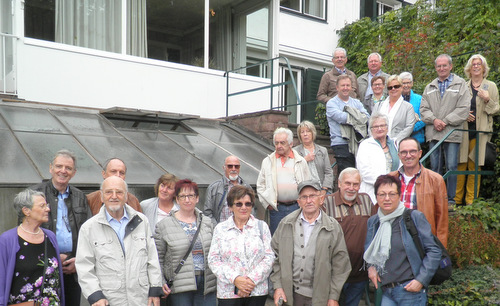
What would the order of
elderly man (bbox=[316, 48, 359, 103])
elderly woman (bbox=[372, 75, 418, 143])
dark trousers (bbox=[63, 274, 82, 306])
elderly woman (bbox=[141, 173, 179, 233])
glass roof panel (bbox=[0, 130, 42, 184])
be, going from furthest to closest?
elderly man (bbox=[316, 48, 359, 103])
elderly woman (bbox=[372, 75, 418, 143])
glass roof panel (bbox=[0, 130, 42, 184])
elderly woman (bbox=[141, 173, 179, 233])
dark trousers (bbox=[63, 274, 82, 306])

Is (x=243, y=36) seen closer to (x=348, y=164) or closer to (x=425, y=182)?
(x=348, y=164)

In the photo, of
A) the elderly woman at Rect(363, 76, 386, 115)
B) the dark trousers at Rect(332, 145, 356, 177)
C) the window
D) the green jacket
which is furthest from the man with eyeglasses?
the window

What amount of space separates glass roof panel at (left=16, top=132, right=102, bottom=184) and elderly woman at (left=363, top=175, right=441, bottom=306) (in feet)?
10.7

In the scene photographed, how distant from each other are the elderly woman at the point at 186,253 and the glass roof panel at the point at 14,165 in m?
1.85

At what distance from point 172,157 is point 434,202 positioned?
3789 mm

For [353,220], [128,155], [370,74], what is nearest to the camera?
[353,220]

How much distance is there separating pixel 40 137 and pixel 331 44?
33.9 ft

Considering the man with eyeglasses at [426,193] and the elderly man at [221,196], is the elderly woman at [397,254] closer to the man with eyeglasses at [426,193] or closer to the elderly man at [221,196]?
the man with eyeglasses at [426,193]

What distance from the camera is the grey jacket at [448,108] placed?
5.88 m

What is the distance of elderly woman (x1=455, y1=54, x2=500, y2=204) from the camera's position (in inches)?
240

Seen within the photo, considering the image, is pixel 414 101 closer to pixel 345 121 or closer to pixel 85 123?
pixel 345 121

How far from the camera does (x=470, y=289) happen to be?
463cm

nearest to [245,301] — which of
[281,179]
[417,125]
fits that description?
[281,179]

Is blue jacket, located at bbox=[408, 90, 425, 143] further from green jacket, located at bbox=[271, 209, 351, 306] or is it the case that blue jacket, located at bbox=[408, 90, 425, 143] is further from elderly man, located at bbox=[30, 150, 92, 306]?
elderly man, located at bbox=[30, 150, 92, 306]
